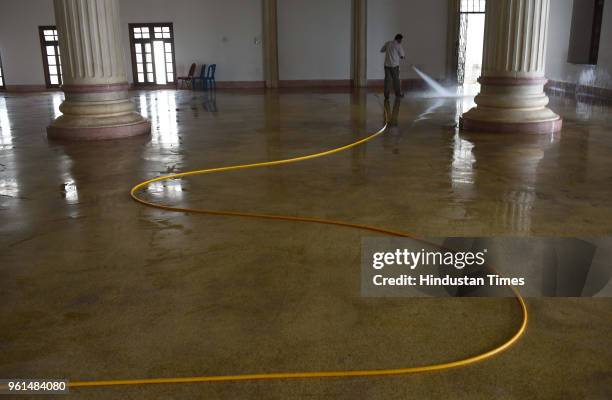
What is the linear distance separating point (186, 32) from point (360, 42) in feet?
20.5

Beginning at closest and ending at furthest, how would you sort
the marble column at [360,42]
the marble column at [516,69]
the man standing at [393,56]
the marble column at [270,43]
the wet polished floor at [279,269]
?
1. the wet polished floor at [279,269]
2. the marble column at [516,69]
3. the man standing at [393,56]
4. the marble column at [360,42]
5. the marble column at [270,43]

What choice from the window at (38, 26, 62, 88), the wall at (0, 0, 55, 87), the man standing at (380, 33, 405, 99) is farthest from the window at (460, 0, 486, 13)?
the window at (38, 26, 62, 88)

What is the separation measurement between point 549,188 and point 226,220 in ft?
9.63

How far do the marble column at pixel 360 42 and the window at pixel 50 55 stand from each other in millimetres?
10803

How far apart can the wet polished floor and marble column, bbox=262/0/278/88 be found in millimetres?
13253

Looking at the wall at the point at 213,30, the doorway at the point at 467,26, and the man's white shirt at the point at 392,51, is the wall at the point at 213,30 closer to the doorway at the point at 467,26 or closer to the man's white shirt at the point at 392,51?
the doorway at the point at 467,26

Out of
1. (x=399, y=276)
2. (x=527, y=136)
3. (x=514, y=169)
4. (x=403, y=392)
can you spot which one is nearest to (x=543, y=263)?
(x=399, y=276)

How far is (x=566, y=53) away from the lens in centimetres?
1611

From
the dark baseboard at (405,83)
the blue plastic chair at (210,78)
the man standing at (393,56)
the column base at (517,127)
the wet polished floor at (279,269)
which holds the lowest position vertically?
the wet polished floor at (279,269)

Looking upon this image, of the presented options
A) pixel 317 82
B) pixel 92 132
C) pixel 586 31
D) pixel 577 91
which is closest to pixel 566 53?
pixel 586 31

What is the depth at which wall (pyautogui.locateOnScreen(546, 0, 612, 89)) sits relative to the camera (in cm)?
1379

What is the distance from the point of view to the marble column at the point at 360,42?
1947 centimetres

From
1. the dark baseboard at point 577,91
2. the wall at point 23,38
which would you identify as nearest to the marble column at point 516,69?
the dark baseboard at point 577,91

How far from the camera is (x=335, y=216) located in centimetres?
433
